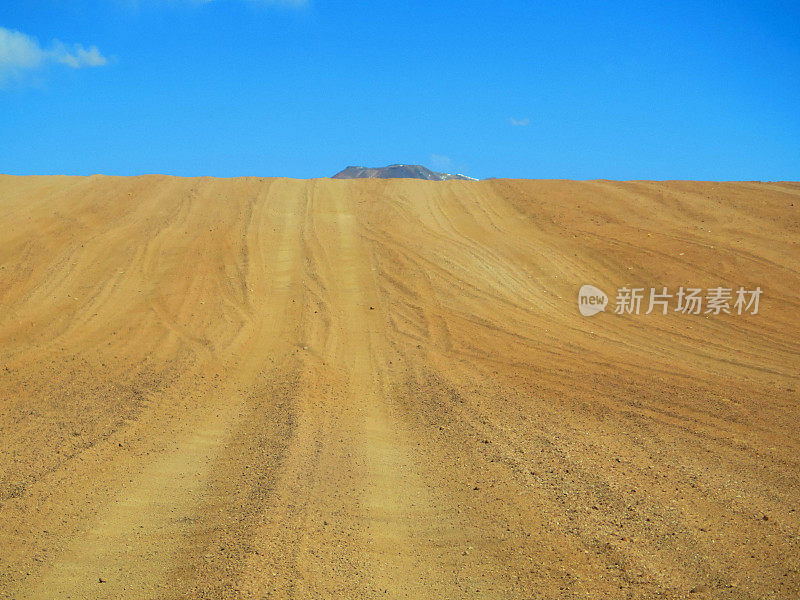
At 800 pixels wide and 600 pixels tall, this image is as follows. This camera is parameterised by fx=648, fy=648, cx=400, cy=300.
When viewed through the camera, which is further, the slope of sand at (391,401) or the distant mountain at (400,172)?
the distant mountain at (400,172)

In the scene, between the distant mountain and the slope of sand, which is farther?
the distant mountain

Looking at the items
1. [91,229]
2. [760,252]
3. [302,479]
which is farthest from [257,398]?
[760,252]

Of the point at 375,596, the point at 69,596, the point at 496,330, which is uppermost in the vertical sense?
the point at 496,330

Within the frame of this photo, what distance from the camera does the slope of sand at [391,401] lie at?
5.97 metres

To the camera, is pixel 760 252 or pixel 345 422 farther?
pixel 760 252

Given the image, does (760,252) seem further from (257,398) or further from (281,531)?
(281,531)

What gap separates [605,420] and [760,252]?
1129 centimetres

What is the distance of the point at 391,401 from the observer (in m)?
10.4

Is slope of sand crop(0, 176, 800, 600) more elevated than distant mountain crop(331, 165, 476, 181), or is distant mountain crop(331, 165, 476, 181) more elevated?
distant mountain crop(331, 165, 476, 181)

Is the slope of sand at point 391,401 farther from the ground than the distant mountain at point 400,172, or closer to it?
closer to it

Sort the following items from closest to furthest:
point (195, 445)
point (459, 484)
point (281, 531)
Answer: point (281, 531) < point (459, 484) < point (195, 445)

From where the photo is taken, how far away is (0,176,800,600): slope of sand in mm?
5973

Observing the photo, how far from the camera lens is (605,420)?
31.1 feet

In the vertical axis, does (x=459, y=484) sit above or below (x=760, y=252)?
below
